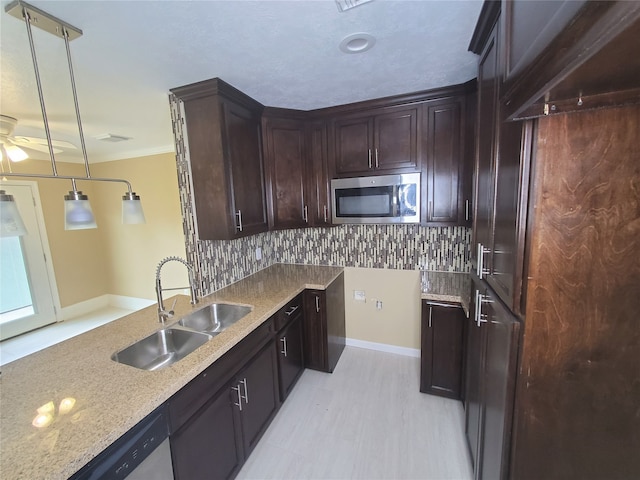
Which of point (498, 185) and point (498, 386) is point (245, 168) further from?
point (498, 386)

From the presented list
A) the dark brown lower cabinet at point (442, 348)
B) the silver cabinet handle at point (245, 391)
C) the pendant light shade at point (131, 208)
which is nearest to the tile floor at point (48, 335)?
the pendant light shade at point (131, 208)

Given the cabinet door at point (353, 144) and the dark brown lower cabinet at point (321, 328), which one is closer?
the cabinet door at point (353, 144)

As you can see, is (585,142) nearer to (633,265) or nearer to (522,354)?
(633,265)

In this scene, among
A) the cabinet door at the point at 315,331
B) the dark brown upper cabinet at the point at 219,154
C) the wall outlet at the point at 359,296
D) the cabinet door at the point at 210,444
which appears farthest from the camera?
the wall outlet at the point at 359,296

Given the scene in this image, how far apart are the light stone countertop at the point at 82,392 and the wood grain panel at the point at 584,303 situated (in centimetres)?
137

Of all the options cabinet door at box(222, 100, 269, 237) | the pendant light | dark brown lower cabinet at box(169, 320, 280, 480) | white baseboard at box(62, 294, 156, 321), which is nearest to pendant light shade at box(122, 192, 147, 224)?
the pendant light

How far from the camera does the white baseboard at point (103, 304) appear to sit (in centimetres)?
425

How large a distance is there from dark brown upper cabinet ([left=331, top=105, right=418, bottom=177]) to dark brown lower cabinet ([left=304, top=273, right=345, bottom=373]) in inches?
44.0

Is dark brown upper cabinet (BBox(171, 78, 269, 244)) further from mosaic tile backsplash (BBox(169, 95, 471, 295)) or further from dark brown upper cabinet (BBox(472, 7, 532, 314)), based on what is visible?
dark brown upper cabinet (BBox(472, 7, 532, 314))

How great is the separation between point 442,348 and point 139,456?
198 cm

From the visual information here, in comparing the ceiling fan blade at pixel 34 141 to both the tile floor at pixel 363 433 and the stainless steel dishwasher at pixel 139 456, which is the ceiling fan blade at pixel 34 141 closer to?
the stainless steel dishwasher at pixel 139 456

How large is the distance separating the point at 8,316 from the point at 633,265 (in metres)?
6.04

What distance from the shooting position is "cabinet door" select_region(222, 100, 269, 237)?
197 centimetres

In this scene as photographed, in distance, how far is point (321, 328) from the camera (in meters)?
2.41
